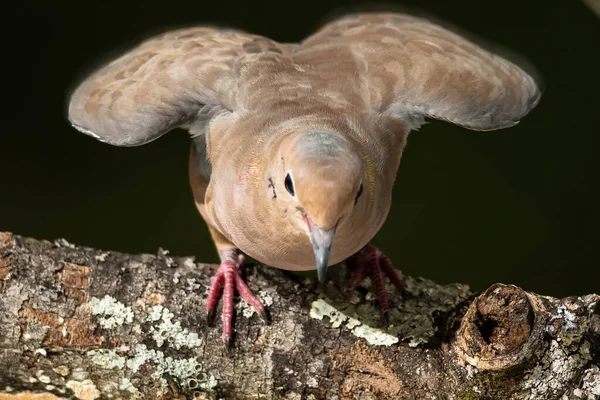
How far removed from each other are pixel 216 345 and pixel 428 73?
3.83 ft

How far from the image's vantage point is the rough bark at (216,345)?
7.77 ft

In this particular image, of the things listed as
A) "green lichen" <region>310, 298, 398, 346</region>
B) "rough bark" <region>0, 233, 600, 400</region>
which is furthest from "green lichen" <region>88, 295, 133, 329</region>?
"green lichen" <region>310, 298, 398, 346</region>

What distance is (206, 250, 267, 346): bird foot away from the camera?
2.59 meters

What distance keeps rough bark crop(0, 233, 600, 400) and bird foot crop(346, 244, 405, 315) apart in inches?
5.8

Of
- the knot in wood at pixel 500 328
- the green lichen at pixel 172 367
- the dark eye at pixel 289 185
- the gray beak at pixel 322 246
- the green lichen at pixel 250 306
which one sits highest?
the dark eye at pixel 289 185

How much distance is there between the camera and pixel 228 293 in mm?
2648

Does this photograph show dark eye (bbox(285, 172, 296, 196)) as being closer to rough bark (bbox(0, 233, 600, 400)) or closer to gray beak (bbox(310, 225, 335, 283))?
gray beak (bbox(310, 225, 335, 283))

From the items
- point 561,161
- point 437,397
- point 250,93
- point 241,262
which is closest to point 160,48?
point 250,93

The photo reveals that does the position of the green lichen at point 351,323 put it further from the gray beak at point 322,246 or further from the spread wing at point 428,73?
the spread wing at point 428,73

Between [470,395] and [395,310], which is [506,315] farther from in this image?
[395,310]

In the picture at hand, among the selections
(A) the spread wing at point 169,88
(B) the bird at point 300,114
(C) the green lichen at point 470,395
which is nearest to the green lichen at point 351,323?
(B) the bird at point 300,114

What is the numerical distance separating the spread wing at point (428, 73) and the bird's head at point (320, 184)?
0.55 m

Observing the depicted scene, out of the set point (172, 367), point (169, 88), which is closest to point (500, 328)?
point (172, 367)

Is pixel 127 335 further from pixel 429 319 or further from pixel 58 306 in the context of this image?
pixel 429 319
